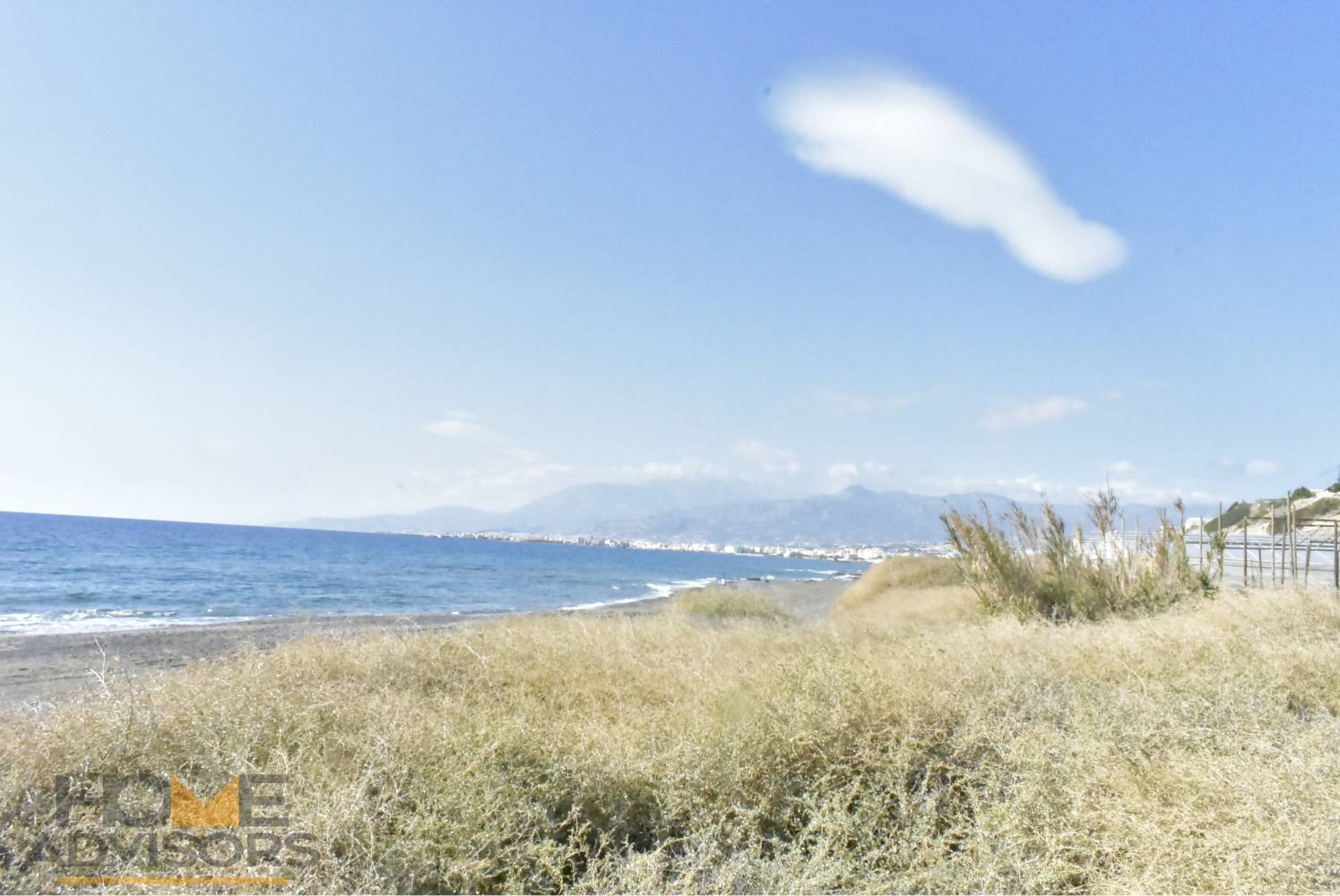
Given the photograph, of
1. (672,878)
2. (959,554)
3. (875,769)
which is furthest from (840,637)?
(959,554)

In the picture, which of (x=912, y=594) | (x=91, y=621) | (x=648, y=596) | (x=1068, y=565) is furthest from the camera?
(x=648, y=596)

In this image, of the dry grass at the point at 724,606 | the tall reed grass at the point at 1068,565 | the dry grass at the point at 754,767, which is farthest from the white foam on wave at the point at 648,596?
the dry grass at the point at 754,767

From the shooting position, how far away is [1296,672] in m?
6.38

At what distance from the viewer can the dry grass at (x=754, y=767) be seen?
3.34m

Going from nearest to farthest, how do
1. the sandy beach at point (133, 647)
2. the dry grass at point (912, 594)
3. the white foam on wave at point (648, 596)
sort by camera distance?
the sandy beach at point (133, 647)
the dry grass at point (912, 594)
the white foam on wave at point (648, 596)

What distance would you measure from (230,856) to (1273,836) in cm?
464

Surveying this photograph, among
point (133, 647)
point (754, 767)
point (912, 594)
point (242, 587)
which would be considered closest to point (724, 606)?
point (912, 594)

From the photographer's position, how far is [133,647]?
14.2m

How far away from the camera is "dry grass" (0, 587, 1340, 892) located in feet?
11.0

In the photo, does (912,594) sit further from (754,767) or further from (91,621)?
(91,621)

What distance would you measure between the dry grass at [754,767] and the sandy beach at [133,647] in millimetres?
3246

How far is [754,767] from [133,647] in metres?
14.9

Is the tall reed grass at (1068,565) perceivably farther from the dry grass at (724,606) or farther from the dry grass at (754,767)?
the dry grass at (724,606)

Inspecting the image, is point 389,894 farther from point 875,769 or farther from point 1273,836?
point 1273,836
